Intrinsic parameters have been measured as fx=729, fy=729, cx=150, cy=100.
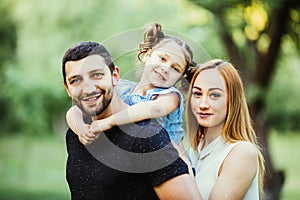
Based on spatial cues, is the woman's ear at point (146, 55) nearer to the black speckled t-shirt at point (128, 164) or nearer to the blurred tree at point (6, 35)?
the black speckled t-shirt at point (128, 164)

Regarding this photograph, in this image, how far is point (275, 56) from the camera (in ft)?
29.8

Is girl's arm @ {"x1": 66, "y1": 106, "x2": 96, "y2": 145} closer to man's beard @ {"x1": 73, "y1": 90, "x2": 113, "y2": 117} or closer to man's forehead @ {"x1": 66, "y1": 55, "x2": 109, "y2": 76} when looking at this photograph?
man's beard @ {"x1": 73, "y1": 90, "x2": 113, "y2": 117}

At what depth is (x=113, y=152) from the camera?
227 centimetres

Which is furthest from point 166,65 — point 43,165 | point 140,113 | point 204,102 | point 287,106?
point 287,106

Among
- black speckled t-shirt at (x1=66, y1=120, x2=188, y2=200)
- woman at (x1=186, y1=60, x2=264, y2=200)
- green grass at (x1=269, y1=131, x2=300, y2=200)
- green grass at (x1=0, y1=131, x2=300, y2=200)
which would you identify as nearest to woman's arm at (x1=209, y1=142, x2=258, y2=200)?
woman at (x1=186, y1=60, x2=264, y2=200)

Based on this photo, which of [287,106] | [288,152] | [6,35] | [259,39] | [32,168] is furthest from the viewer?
[288,152]

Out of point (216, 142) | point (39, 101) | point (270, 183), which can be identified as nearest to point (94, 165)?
point (216, 142)

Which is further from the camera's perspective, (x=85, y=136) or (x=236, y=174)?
(x=236, y=174)

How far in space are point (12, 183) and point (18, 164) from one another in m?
3.34

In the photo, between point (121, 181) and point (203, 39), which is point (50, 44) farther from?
point (121, 181)

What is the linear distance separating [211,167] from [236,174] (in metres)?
0.12

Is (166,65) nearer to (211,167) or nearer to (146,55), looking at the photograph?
(146,55)

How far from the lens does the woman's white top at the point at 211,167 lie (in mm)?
2502

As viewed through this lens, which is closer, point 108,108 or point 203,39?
point 108,108
